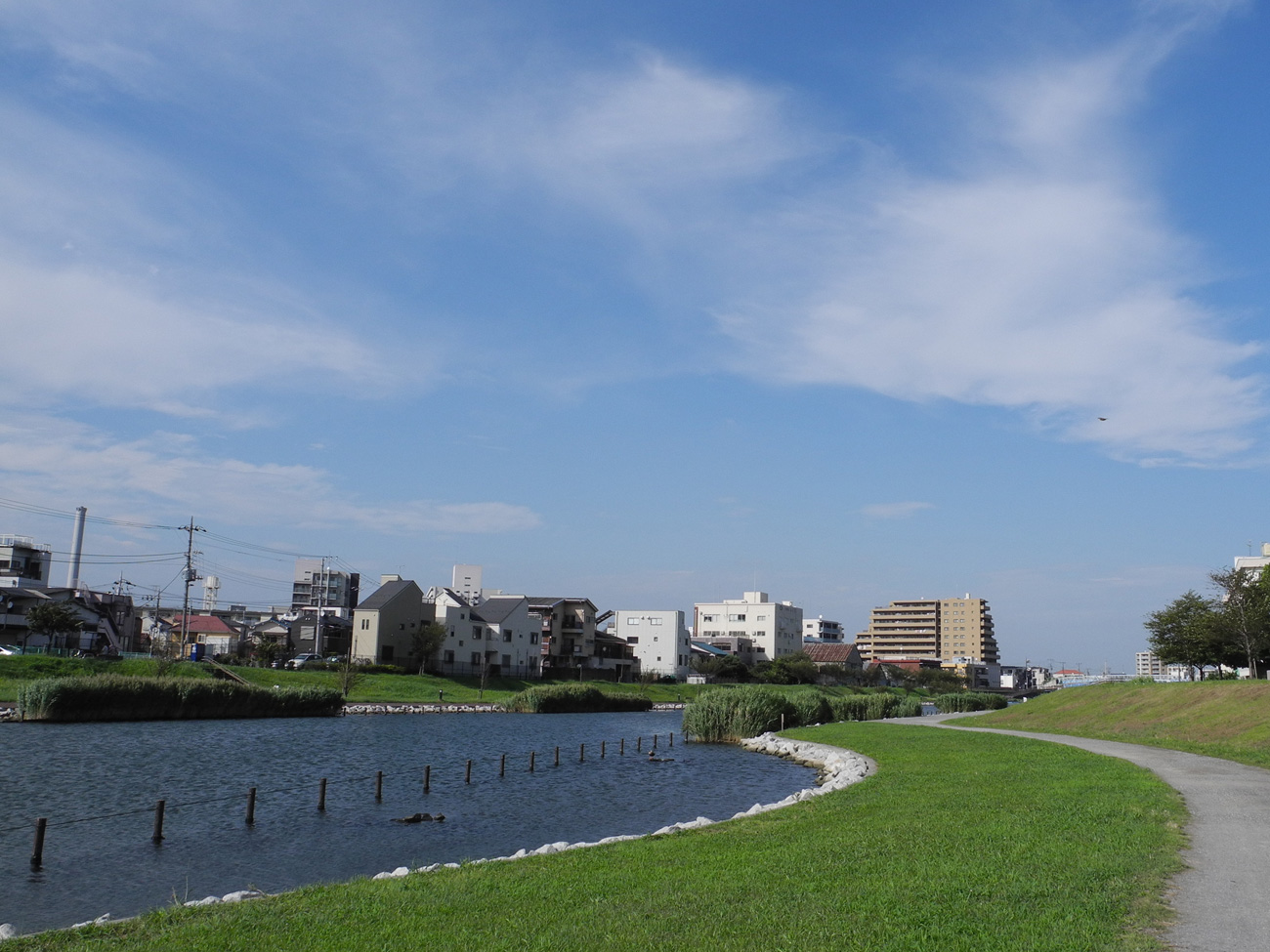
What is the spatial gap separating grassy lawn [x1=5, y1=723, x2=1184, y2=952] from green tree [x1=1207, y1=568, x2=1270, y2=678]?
5208cm

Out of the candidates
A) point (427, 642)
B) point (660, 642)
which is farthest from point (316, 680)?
point (660, 642)

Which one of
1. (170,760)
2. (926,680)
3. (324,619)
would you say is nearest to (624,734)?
(170,760)

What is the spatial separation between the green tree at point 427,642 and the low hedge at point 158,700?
2894cm

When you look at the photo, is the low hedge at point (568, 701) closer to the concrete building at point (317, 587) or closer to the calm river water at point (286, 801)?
the calm river water at point (286, 801)

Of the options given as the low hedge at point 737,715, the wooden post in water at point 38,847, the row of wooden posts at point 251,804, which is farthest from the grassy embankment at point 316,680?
the wooden post in water at point 38,847

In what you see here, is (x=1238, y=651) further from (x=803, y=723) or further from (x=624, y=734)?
(x=624, y=734)

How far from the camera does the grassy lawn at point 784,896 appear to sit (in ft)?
32.5

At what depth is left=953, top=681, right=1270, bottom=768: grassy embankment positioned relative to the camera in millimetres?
35094

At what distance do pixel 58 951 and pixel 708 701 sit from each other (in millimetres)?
47075

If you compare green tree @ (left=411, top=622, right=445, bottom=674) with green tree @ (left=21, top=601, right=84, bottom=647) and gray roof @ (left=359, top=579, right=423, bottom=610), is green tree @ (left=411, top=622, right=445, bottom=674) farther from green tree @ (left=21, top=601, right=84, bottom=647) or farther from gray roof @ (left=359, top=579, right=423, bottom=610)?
green tree @ (left=21, top=601, right=84, bottom=647)

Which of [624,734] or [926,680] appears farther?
[926,680]

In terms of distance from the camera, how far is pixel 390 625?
9800 cm

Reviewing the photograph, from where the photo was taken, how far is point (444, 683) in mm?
89062

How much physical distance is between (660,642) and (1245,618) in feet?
287
